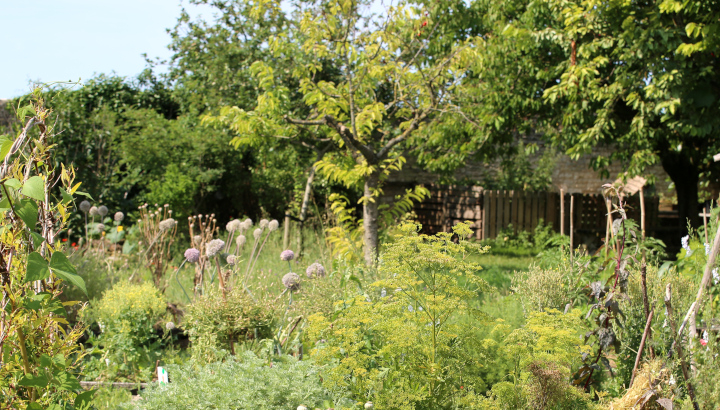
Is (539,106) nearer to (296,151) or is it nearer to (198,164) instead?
(296,151)

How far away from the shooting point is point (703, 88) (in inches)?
254

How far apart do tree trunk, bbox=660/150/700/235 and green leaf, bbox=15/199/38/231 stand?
9.72 meters

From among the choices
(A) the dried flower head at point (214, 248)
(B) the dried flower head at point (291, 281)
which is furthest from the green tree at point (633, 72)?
(A) the dried flower head at point (214, 248)

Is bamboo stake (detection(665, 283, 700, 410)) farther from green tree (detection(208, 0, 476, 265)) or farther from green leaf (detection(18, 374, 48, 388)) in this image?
green tree (detection(208, 0, 476, 265))

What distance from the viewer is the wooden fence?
1256 cm

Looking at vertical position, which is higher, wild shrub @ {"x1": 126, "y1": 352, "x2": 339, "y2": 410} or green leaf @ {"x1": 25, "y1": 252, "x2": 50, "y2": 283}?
green leaf @ {"x1": 25, "y1": 252, "x2": 50, "y2": 283}

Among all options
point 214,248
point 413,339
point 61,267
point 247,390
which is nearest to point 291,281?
point 214,248

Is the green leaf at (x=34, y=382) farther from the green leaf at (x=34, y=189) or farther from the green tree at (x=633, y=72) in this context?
the green tree at (x=633, y=72)

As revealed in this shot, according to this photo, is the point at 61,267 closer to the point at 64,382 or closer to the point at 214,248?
the point at 64,382

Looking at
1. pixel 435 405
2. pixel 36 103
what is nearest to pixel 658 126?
pixel 435 405

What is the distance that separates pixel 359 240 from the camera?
22.2ft

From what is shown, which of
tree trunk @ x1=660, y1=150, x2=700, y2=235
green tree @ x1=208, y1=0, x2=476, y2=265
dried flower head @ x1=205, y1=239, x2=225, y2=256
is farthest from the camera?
tree trunk @ x1=660, y1=150, x2=700, y2=235

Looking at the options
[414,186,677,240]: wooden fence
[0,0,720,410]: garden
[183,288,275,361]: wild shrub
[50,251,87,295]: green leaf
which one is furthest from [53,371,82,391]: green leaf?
[414,186,677,240]: wooden fence

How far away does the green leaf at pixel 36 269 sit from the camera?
135cm
